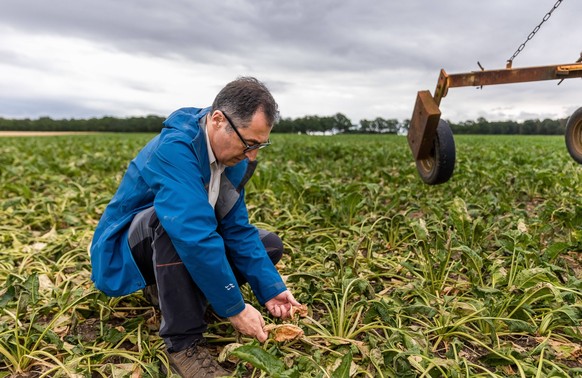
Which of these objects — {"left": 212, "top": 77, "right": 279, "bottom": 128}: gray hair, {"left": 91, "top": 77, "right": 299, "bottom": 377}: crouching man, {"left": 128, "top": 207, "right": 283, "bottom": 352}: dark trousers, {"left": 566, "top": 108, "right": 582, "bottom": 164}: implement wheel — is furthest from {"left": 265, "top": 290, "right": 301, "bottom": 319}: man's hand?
{"left": 566, "top": 108, "right": 582, "bottom": 164}: implement wheel

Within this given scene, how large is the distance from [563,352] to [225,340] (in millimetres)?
1592

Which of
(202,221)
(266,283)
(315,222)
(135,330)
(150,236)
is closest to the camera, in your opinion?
(202,221)

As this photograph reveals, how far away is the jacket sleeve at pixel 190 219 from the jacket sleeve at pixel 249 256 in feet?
1.02

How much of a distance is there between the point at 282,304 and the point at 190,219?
0.74 m

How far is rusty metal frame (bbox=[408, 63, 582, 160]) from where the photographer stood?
399 centimetres

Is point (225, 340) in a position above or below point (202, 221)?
below

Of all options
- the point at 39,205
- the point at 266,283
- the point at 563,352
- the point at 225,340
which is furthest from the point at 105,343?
the point at 39,205

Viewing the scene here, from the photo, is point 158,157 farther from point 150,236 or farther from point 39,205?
point 39,205

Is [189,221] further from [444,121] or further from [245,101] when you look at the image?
[444,121]

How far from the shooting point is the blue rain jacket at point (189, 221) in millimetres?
1843

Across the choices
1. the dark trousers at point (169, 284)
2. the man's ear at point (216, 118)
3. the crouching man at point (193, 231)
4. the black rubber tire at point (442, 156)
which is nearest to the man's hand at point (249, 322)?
the crouching man at point (193, 231)

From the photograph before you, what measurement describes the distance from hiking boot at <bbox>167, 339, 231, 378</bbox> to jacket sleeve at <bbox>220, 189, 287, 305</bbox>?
15.0 inches

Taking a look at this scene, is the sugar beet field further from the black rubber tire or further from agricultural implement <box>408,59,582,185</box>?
agricultural implement <box>408,59,582,185</box>

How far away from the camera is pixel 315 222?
419cm
